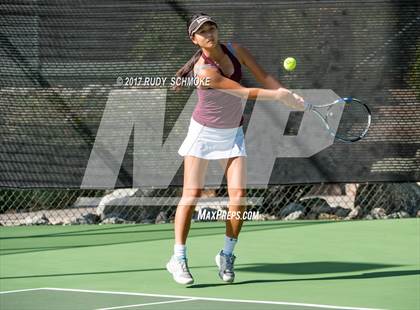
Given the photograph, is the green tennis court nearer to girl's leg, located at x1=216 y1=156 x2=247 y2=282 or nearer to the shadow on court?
the shadow on court

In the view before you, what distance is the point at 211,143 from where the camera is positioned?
716 cm

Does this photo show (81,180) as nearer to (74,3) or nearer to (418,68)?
(74,3)

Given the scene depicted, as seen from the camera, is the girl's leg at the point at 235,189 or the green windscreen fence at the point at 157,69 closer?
the girl's leg at the point at 235,189

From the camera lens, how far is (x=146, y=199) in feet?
37.7

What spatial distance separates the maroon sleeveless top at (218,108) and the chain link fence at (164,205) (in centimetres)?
417

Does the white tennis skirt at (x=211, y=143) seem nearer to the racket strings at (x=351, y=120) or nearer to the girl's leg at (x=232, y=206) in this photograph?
the girl's leg at (x=232, y=206)

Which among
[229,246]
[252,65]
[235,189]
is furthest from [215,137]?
[229,246]

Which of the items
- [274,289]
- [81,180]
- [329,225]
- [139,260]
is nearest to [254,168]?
[329,225]

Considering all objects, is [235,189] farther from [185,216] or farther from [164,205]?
[164,205]

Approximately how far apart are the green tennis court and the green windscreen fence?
0.69 meters

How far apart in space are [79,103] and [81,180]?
73cm

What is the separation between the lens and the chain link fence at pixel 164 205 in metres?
11.4

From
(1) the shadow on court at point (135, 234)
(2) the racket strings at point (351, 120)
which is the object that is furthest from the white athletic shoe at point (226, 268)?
(2) the racket strings at point (351, 120)

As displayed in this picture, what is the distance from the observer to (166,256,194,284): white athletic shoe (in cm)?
707
